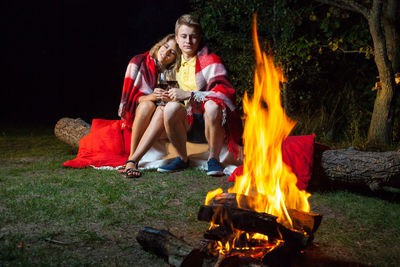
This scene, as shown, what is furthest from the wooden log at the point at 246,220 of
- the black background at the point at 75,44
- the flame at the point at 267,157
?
the black background at the point at 75,44

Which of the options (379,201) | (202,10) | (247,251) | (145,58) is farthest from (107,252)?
(202,10)

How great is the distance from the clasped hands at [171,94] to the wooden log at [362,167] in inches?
56.6

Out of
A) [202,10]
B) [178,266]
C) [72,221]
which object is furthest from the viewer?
[202,10]

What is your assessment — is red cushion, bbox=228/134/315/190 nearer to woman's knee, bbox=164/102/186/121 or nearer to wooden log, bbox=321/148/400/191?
wooden log, bbox=321/148/400/191

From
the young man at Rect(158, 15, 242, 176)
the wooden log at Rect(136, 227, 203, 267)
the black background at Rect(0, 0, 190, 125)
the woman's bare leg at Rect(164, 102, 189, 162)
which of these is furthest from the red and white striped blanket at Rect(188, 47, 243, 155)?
the black background at Rect(0, 0, 190, 125)

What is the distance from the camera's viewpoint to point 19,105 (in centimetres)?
1008

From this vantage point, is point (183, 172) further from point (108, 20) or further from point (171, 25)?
point (108, 20)

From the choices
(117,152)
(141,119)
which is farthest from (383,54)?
(117,152)

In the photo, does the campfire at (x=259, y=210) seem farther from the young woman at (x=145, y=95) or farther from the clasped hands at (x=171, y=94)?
the young woman at (x=145, y=95)

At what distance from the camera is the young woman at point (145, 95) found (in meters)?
4.08

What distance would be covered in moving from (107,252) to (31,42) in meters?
10.9

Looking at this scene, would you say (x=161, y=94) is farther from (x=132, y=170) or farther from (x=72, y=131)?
(x=72, y=131)

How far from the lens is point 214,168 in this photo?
12.9 ft

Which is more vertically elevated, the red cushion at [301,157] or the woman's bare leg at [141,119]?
the woman's bare leg at [141,119]
